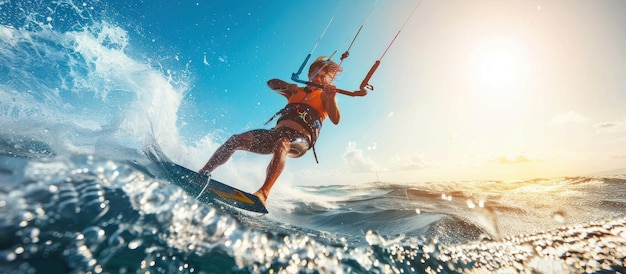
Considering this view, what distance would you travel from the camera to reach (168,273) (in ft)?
4.80

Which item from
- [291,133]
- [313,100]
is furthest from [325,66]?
[291,133]

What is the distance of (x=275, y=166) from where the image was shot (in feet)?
12.6

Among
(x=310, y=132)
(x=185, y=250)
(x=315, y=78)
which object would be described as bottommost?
(x=185, y=250)

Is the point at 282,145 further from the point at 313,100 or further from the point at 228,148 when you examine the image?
the point at 313,100

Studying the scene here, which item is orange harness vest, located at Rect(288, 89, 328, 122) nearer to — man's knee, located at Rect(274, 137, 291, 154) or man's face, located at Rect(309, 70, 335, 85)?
Answer: man's face, located at Rect(309, 70, 335, 85)

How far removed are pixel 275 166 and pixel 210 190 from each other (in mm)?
970

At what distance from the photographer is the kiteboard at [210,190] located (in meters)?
3.28

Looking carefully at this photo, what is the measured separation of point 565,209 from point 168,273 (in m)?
5.86

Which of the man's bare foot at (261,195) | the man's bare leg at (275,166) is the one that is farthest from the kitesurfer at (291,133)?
the man's bare foot at (261,195)

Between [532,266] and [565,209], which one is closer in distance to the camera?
[532,266]

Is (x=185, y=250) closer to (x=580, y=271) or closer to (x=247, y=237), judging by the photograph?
(x=247, y=237)

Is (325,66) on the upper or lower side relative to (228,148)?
upper

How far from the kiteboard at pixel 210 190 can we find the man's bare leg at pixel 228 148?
372 mm

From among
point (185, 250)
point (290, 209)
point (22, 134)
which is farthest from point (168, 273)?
point (22, 134)
